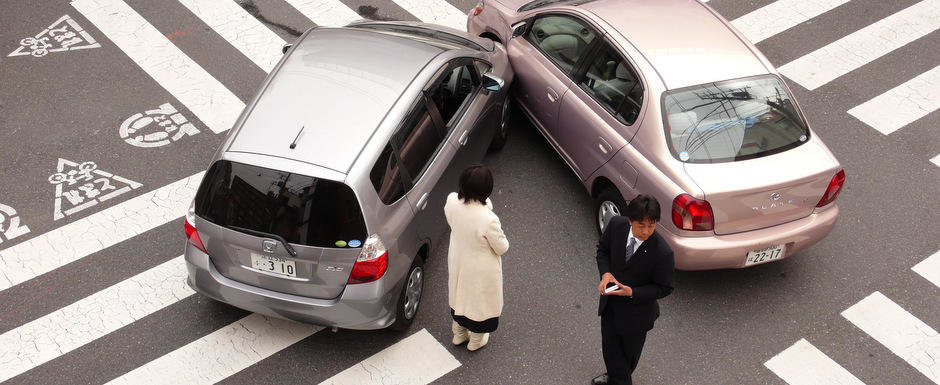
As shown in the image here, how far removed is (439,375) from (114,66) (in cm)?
545

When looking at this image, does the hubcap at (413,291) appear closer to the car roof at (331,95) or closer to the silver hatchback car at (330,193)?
the silver hatchback car at (330,193)

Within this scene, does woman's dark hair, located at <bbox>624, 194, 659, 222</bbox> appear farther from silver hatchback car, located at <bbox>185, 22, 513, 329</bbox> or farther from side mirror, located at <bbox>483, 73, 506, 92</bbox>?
side mirror, located at <bbox>483, 73, 506, 92</bbox>

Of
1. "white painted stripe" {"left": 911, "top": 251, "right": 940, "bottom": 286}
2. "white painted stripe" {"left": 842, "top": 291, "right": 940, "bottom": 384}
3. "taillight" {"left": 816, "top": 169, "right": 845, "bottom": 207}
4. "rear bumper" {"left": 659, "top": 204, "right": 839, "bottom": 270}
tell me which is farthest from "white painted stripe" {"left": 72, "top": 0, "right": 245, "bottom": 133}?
"white painted stripe" {"left": 911, "top": 251, "right": 940, "bottom": 286}

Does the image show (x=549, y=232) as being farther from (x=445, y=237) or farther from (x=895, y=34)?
(x=895, y=34)

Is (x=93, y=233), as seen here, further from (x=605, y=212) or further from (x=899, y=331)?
(x=899, y=331)

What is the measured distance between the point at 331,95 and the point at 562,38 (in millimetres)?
2597

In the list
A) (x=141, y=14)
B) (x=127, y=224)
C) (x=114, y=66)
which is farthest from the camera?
(x=141, y=14)

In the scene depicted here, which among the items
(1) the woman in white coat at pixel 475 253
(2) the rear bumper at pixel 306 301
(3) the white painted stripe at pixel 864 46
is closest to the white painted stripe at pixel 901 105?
(3) the white painted stripe at pixel 864 46

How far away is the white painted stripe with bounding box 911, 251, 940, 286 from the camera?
277 inches

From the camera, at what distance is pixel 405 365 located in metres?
6.22

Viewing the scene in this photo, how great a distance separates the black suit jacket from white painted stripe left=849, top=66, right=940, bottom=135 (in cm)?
487

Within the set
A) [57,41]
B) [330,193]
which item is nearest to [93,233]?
[330,193]

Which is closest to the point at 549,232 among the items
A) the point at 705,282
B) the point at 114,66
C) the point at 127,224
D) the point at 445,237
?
the point at 445,237

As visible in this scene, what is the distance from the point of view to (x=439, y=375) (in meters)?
6.15
